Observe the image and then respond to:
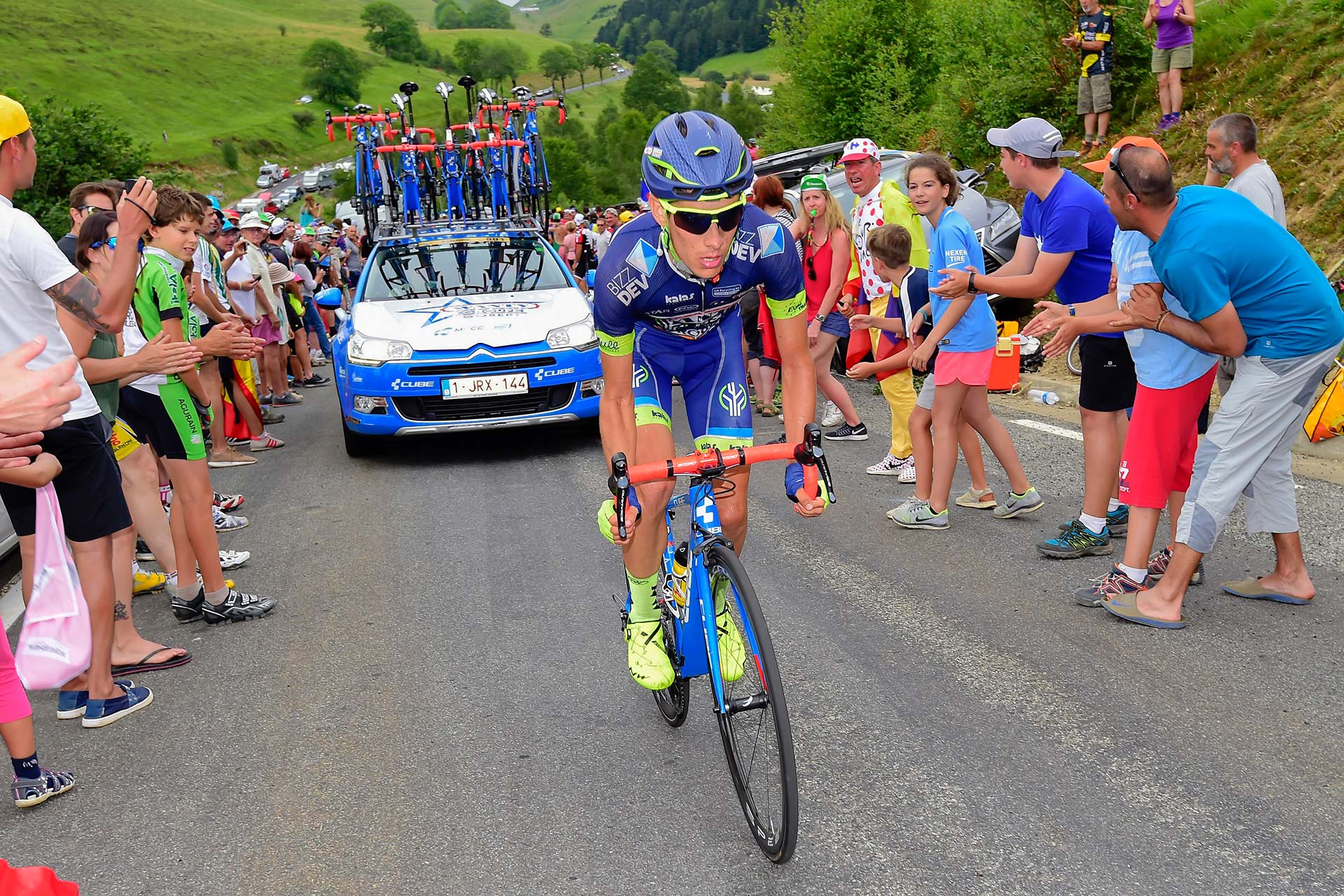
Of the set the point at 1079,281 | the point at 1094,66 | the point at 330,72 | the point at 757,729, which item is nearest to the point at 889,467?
the point at 1079,281

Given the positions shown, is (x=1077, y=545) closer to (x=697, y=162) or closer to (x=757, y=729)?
(x=757, y=729)

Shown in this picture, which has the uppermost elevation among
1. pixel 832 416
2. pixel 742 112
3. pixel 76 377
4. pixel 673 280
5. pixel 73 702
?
pixel 673 280

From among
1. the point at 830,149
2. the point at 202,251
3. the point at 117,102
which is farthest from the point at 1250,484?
the point at 117,102

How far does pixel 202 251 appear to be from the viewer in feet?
31.1

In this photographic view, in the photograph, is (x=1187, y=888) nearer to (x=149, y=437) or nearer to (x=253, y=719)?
(x=253, y=719)

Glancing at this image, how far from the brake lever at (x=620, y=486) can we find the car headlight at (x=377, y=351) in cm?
577

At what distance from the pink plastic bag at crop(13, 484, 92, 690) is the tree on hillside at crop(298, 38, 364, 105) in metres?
161

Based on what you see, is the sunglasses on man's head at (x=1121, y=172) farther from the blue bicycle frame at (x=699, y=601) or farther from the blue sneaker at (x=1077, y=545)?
the blue bicycle frame at (x=699, y=601)

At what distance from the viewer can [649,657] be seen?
401 centimetres

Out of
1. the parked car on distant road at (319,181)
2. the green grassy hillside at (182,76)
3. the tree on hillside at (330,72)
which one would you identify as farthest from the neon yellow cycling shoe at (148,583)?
the tree on hillside at (330,72)

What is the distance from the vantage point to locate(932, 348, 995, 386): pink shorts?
20.8ft

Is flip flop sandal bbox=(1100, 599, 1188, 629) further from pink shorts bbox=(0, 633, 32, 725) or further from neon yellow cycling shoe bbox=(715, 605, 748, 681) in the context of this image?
pink shorts bbox=(0, 633, 32, 725)

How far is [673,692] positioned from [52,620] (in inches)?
84.1

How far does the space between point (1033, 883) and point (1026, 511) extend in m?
3.78
